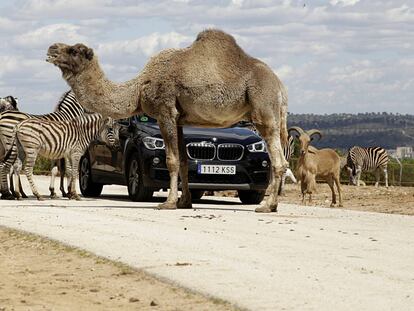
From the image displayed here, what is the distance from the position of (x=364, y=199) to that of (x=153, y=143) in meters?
9.28

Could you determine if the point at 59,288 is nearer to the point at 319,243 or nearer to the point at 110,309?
the point at 110,309

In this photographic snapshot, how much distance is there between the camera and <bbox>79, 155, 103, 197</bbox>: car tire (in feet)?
90.2

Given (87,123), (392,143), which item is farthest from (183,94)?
(392,143)

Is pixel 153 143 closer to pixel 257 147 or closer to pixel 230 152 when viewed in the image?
pixel 230 152

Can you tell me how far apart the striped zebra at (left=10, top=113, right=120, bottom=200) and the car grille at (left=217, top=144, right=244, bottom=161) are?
8.65 ft

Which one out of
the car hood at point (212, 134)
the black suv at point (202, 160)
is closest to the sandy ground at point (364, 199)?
the black suv at point (202, 160)

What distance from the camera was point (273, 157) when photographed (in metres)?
21.5

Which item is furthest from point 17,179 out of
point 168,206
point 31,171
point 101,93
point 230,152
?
point 168,206

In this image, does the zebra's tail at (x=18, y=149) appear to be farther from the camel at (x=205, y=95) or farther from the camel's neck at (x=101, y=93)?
the camel at (x=205, y=95)

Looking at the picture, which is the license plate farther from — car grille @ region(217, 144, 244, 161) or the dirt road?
the dirt road

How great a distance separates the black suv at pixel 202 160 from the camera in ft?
77.8

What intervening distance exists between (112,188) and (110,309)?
884 inches

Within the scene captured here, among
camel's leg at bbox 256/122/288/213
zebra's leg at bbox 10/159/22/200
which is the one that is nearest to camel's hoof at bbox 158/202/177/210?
camel's leg at bbox 256/122/288/213

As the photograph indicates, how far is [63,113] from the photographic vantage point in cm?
2844
